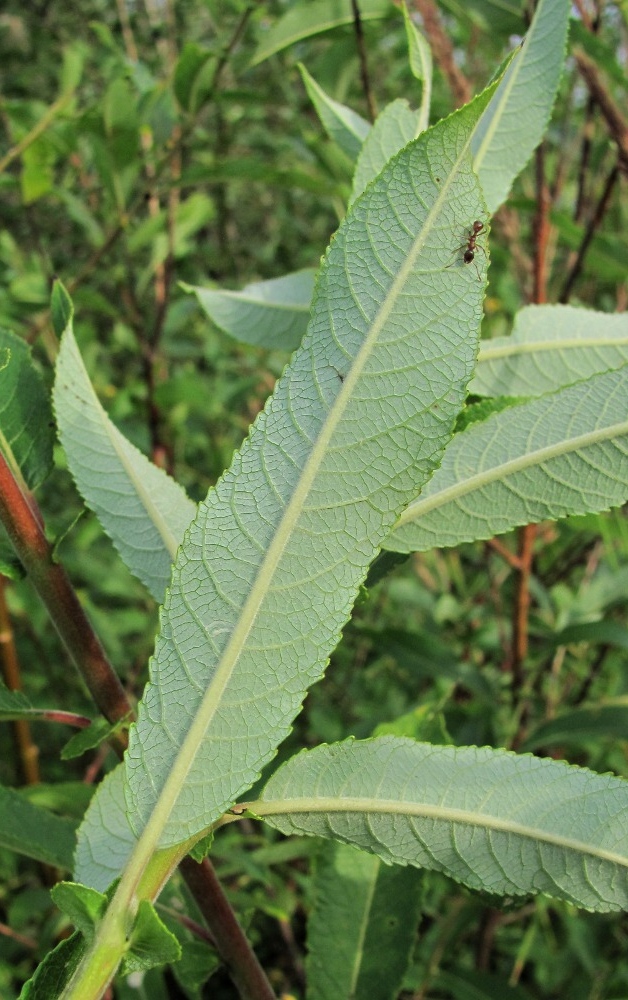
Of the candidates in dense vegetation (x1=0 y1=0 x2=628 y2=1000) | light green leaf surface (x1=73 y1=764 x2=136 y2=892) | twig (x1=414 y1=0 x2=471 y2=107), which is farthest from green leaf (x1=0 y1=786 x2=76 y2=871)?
twig (x1=414 y1=0 x2=471 y2=107)

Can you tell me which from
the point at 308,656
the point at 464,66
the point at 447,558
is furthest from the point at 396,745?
the point at 464,66

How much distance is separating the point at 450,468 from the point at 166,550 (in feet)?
0.74

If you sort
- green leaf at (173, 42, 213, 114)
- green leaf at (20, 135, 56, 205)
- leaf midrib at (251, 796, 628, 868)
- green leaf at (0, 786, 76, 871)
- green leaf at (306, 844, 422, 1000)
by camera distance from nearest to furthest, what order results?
leaf midrib at (251, 796, 628, 868) < green leaf at (0, 786, 76, 871) < green leaf at (306, 844, 422, 1000) < green leaf at (173, 42, 213, 114) < green leaf at (20, 135, 56, 205)

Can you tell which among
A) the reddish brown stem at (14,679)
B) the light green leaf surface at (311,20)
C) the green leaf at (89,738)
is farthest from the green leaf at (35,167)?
the green leaf at (89,738)

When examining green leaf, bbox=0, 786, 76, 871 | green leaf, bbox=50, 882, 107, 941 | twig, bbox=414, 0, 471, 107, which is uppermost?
twig, bbox=414, 0, 471, 107

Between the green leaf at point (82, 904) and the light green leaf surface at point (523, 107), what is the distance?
1.97 feet

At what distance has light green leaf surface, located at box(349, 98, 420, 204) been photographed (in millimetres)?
748

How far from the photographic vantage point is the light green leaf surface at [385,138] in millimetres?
748

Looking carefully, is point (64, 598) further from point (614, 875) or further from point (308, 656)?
point (614, 875)

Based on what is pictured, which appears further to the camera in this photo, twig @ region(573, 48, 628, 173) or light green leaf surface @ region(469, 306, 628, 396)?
twig @ region(573, 48, 628, 173)

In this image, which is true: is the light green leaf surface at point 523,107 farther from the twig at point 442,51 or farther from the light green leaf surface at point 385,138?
the twig at point 442,51

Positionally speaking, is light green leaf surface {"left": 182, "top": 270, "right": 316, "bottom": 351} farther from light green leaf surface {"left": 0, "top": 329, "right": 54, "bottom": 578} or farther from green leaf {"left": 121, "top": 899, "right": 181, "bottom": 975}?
green leaf {"left": 121, "top": 899, "right": 181, "bottom": 975}

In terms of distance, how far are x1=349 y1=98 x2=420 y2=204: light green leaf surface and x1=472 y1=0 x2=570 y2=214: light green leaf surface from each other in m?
0.06

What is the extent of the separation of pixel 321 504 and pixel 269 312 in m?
0.43
